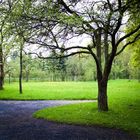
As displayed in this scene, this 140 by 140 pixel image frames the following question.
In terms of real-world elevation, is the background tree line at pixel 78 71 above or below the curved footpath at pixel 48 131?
above

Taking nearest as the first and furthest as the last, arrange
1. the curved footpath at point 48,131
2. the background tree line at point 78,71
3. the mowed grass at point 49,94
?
1. the curved footpath at point 48,131
2. the mowed grass at point 49,94
3. the background tree line at point 78,71

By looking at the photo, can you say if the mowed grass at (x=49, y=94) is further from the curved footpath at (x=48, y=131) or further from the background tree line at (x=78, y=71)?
the background tree line at (x=78, y=71)

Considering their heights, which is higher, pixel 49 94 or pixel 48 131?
pixel 49 94

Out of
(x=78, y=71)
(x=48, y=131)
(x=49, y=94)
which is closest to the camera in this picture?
(x=48, y=131)

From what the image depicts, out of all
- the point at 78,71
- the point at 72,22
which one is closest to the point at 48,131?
the point at 72,22

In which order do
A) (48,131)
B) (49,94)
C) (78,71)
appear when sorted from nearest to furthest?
(48,131)
(49,94)
(78,71)

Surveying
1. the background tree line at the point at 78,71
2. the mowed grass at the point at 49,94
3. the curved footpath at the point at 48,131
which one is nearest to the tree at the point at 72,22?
the curved footpath at the point at 48,131

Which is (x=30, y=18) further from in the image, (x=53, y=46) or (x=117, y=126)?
(x=117, y=126)

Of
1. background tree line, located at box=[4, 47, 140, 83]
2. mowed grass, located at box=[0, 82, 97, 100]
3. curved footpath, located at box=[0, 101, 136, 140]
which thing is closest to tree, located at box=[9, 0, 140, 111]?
curved footpath, located at box=[0, 101, 136, 140]

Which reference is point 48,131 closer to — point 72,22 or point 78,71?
point 72,22

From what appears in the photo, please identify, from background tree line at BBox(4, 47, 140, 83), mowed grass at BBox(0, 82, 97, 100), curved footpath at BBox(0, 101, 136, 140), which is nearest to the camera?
curved footpath at BBox(0, 101, 136, 140)

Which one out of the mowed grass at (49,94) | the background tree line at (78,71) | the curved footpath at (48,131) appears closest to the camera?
the curved footpath at (48,131)

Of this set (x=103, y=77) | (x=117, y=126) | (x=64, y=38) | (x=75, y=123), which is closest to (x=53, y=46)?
(x=64, y=38)

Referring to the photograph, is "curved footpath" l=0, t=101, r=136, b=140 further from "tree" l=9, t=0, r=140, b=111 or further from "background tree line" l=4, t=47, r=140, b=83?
"background tree line" l=4, t=47, r=140, b=83
